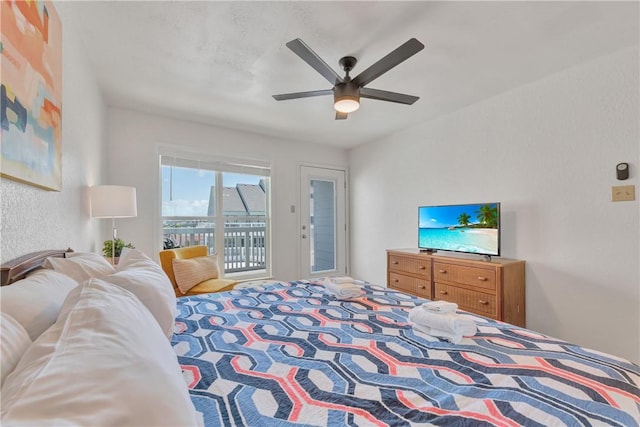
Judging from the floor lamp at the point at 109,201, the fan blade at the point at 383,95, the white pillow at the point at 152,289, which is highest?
the fan blade at the point at 383,95

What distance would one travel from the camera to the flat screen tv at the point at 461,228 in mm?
2795

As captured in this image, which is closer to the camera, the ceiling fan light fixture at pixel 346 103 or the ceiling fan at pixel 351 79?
the ceiling fan at pixel 351 79

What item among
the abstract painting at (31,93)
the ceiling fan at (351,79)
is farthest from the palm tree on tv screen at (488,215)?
the abstract painting at (31,93)

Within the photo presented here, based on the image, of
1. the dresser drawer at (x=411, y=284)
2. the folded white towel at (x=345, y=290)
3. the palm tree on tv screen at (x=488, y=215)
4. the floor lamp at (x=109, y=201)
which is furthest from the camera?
the dresser drawer at (x=411, y=284)

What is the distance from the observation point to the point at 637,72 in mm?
2156

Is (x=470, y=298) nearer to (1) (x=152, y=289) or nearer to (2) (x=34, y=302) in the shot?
(1) (x=152, y=289)

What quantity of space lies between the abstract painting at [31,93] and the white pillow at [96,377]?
31.4 inches

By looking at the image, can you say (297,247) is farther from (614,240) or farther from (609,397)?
(609,397)

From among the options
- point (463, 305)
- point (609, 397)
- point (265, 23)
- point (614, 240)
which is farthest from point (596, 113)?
point (265, 23)

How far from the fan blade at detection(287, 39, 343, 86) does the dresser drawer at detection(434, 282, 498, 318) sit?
2259mm

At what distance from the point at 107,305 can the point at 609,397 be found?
Result: 143 cm

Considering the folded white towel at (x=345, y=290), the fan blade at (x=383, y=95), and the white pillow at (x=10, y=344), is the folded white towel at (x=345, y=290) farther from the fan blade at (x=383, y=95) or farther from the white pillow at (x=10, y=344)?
the white pillow at (x=10, y=344)

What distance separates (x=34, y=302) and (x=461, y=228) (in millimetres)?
3194

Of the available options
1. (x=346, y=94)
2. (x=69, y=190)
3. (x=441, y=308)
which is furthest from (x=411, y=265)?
(x=69, y=190)
